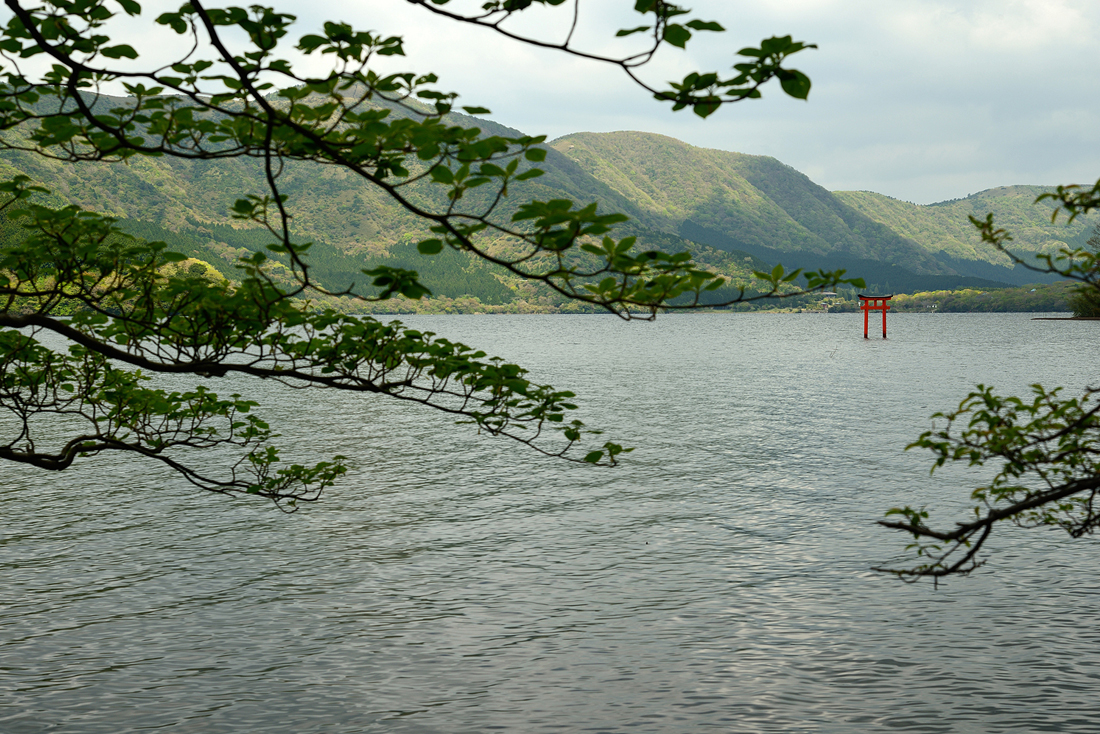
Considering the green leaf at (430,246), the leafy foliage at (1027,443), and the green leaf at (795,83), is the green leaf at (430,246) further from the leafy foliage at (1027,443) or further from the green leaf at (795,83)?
the leafy foliage at (1027,443)

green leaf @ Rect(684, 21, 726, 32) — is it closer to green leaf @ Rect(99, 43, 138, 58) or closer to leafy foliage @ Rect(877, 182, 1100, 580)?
leafy foliage @ Rect(877, 182, 1100, 580)

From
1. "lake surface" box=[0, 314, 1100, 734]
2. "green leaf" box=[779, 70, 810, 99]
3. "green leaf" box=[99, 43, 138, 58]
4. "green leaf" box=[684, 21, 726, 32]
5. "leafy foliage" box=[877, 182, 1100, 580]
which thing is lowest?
"lake surface" box=[0, 314, 1100, 734]

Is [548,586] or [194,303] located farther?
[548,586]

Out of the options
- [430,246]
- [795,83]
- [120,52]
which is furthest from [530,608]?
[795,83]

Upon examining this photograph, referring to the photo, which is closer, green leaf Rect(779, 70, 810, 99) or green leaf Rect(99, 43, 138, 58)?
green leaf Rect(779, 70, 810, 99)

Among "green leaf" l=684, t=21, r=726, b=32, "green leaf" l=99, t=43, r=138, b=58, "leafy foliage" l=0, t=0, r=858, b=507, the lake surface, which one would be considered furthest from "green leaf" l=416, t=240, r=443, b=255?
the lake surface

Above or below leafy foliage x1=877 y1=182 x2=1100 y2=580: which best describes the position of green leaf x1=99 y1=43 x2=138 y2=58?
above

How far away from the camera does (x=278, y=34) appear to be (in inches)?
284

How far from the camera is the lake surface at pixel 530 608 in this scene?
15625 millimetres

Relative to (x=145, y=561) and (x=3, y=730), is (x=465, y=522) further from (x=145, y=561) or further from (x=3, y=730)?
(x=3, y=730)

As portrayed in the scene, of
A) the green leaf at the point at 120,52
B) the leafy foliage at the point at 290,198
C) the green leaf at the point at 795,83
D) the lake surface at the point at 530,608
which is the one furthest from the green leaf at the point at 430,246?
the lake surface at the point at 530,608

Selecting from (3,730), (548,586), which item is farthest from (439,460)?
(3,730)

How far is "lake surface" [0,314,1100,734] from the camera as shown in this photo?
15625mm

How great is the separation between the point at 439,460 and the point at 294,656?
24.5m
